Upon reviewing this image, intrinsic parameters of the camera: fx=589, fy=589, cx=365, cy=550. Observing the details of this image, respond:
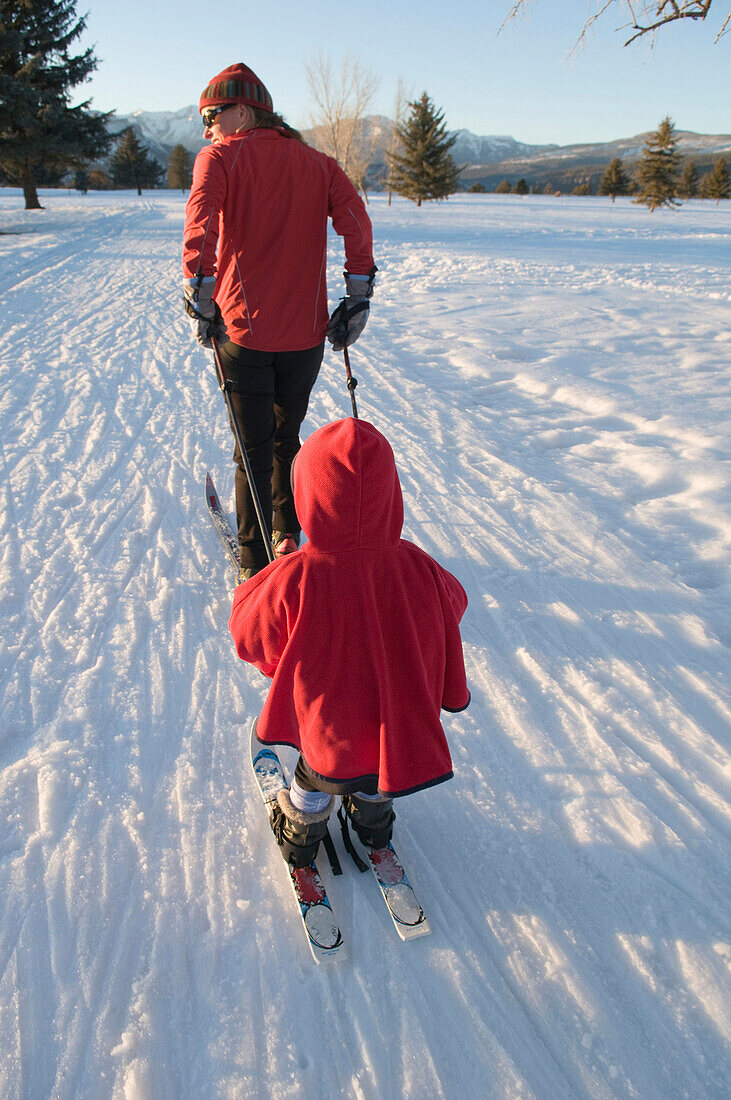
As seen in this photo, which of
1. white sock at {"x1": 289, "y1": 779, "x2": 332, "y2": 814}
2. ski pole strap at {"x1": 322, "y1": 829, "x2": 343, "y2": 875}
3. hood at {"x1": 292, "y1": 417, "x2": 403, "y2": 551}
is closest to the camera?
hood at {"x1": 292, "y1": 417, "x2": 403, "y2": 551}

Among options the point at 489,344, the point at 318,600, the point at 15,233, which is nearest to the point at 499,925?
the point at 318,600

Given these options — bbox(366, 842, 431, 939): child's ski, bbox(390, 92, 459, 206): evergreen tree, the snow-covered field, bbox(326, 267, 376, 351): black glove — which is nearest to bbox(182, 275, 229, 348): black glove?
bbox(326, 267, 376, 351): black glove

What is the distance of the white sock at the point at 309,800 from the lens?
173 cm

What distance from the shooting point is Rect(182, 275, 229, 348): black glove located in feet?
8.03

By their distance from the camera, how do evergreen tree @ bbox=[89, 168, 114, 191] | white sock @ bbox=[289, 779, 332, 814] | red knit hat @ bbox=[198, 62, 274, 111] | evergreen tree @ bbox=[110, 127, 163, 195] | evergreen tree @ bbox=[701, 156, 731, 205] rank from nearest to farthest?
white sock @ bbox=[289, 779, 332, 814]
red knit hat @ bbox=[198, 62, 274, 111]
evergreen tree @ bbox=[701, 156, 731, 205]
evergreen tree @ bbox=[110, 127, 163, 195]
evergreen tree @ bbox=[89, 168, 114, 191]

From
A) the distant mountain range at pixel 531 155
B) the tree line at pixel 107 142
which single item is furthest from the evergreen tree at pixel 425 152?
the distant mountain range at pixel 531 155

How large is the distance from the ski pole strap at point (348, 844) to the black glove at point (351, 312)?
2029 mm

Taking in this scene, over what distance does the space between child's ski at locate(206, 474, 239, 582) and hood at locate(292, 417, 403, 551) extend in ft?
5.91

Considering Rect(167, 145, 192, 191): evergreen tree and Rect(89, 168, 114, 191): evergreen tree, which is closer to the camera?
Rect(89, 168, 114, 191): evergreen tree

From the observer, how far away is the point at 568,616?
9.25 ft

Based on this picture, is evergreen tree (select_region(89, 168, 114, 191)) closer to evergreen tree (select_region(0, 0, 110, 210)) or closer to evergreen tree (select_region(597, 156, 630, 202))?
evergreen tree (select_region(0, 0, 110, 210))

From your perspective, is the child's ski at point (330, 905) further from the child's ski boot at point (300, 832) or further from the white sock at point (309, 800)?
the white sock at point (309, 800)

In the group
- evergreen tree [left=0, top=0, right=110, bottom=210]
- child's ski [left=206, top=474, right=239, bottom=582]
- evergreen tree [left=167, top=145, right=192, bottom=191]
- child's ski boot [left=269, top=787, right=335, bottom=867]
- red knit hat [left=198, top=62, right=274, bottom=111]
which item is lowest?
child's ski boot [left=269, top=787, right=335, bottom=867]

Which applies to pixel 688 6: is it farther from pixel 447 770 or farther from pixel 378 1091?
pixel 378 1091
